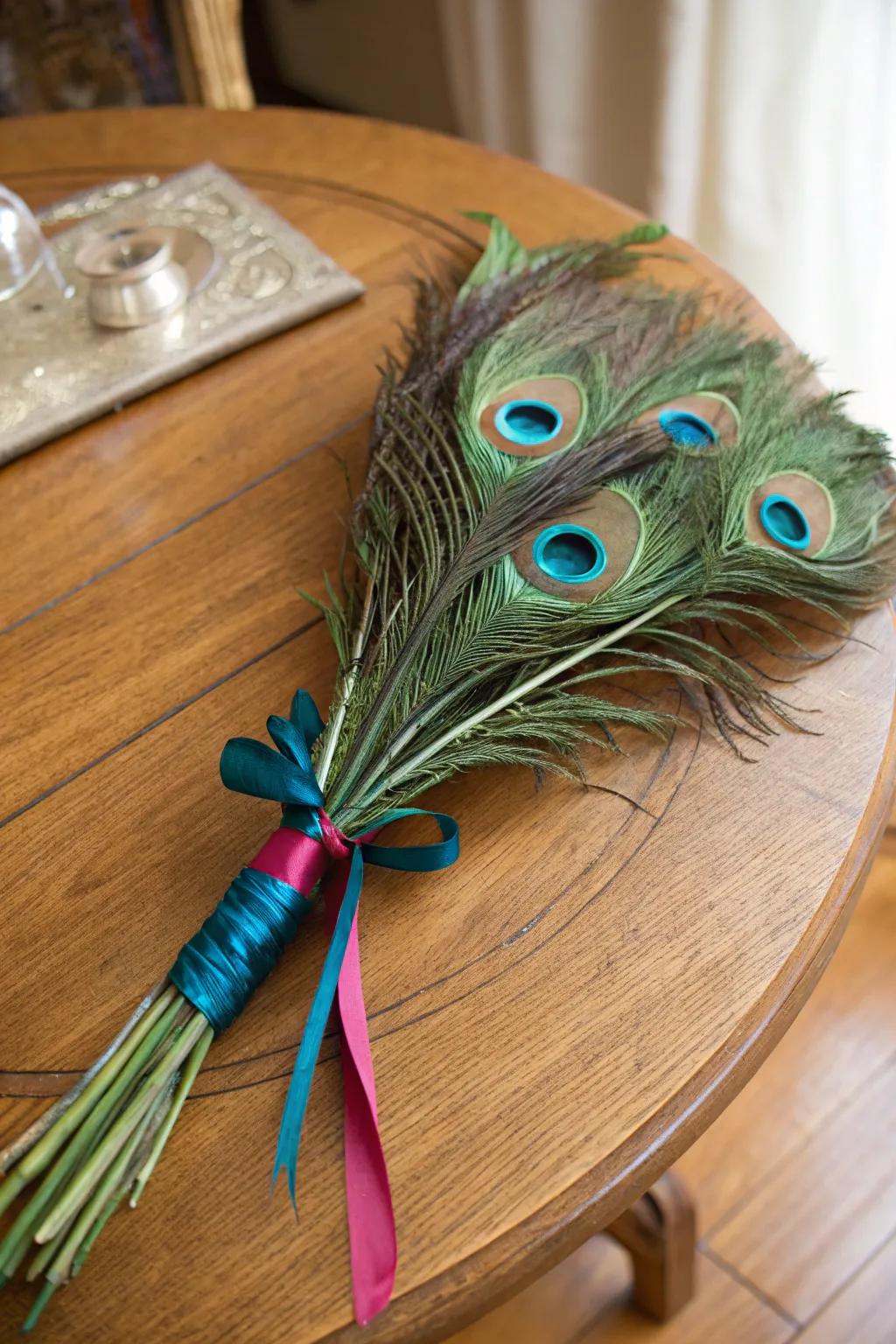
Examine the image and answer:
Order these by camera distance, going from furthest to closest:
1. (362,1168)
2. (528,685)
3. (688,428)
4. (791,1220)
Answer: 1. (791,1220)
2. (688,428)
3. (528,685)
4. (362,1168)

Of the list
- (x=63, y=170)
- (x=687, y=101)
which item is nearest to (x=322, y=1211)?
(x=63, y=170)

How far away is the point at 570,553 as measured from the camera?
0.68 meters

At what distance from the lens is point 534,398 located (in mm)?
764

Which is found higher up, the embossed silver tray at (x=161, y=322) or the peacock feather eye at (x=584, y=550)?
the embossed silver tray at (x=161, y=322)

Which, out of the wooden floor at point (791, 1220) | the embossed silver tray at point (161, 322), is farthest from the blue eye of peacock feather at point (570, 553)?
the wooden floor at point (791, 1220)

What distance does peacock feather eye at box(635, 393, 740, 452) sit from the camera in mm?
735

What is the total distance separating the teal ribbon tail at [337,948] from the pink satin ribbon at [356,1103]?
0.01 meters

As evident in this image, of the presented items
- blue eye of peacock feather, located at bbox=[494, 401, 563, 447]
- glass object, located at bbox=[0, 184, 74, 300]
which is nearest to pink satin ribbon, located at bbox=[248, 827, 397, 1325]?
blue eye of peacock feather, located at bbox=[494, 401, 563, 447]

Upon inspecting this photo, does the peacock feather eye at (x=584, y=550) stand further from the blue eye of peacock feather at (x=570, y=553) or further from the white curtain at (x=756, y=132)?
the white curtain at (x=756, y=132)

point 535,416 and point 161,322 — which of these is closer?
point 535,416

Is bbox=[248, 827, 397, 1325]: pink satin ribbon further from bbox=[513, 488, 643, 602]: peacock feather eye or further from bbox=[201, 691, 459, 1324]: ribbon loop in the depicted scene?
bbox=[513, 488, 643, 602]: peacock feather eye

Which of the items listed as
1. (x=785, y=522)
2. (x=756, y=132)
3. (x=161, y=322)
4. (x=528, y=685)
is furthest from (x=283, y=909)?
(x=756, y=132)

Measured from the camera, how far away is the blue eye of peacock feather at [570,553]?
666 mm

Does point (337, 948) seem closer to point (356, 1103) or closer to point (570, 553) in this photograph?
point (356, 1103)
